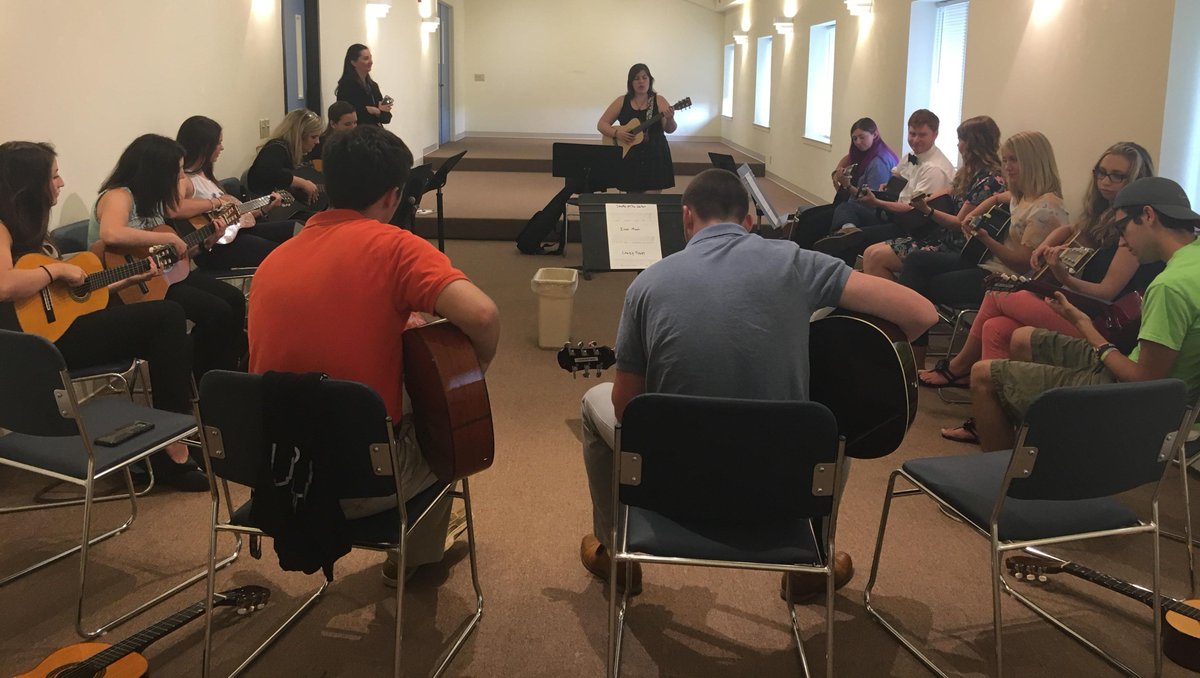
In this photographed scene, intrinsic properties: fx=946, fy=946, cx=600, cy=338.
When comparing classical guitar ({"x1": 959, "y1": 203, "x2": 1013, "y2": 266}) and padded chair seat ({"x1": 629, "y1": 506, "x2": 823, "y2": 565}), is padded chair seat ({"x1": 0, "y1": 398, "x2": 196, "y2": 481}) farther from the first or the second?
classical guitar ({"x1": 959, "y1": 203, "x2": 1013, "y2": 266})

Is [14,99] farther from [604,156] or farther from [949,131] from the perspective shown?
[949,131]

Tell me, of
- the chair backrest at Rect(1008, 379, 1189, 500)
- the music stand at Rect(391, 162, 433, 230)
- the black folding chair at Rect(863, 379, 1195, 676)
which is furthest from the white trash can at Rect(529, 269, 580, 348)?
the chair backrest at Rect(1008, 379, 1189, 500)

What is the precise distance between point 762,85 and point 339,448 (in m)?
11.5

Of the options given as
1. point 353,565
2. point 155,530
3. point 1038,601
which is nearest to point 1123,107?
point 1038,601

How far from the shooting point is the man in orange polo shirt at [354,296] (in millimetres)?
1882

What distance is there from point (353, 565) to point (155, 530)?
65cm

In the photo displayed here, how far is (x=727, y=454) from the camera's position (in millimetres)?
1724

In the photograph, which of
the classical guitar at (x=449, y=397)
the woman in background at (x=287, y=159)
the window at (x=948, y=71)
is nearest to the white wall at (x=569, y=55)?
the window at (x=948, y=71)

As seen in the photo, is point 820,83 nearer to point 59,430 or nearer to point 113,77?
point 113,77

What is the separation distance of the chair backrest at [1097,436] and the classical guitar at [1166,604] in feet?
1.45

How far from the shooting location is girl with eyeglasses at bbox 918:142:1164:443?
10.1 ft

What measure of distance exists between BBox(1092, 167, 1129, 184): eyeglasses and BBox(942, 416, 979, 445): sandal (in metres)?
0.99

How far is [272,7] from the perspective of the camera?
6.10 meters

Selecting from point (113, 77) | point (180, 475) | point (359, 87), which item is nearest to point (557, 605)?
point (180, 475)
